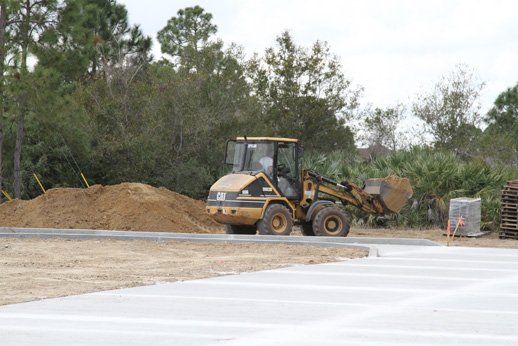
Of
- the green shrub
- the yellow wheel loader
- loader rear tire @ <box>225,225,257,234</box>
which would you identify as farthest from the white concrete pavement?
the green shrub

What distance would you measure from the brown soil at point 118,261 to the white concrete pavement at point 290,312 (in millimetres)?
1062

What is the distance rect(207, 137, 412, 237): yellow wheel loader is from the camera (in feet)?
82.3

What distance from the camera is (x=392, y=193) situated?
2666cm

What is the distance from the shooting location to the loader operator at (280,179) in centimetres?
2547

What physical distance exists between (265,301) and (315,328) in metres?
2.30

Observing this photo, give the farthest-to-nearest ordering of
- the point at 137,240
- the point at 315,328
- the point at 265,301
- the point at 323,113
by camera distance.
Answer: the point at 323,113
the point at 137,240
the point at 265,301
the point at 315,328

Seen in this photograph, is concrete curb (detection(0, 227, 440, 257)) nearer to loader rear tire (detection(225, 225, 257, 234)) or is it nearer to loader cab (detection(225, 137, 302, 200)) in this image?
loader cab (detection(225, 137, 302, 200))

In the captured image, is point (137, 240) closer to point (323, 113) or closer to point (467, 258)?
point (467, 258)

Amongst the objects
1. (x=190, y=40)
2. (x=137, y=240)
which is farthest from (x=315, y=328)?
(x=190, y=40)

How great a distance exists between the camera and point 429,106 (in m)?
48.8

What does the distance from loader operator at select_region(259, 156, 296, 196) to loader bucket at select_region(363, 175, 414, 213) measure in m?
2.43

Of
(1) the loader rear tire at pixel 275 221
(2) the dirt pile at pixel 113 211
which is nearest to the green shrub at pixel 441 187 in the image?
(2) the dirt pile at pixel 113 211

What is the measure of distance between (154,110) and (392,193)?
16.0m

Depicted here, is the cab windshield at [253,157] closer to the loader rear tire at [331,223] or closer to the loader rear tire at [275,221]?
the loader rear tire at [275,221]
